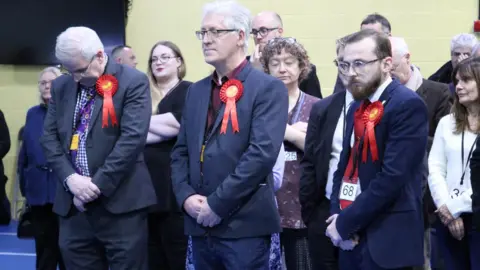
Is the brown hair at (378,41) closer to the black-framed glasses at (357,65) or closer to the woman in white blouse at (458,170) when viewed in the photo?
the black-framed glasses at (357,65)

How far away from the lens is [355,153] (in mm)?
2865

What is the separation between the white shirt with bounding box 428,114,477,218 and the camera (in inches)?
142

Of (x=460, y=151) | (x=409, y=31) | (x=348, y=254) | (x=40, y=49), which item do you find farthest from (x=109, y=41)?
(x=348, y=254)

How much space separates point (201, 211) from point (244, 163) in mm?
243

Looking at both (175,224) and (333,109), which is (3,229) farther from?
(333,109)

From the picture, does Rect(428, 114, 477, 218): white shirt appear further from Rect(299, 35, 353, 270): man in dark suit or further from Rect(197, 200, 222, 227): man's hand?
Rect(197, 200, 222, 227): man's hand

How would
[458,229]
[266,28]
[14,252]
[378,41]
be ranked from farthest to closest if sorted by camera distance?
[14,252], [266,28], [458,229], [378,41]

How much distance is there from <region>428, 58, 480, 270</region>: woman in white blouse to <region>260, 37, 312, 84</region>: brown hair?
0.72 m

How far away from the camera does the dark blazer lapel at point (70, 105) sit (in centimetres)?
374

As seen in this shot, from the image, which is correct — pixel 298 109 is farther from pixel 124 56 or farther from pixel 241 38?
pixel 124 56

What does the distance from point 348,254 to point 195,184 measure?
643mm

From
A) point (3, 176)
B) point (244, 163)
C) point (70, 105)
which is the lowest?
point (3, 176)

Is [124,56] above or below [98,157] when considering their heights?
above

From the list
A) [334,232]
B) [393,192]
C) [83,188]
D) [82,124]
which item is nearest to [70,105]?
[82,124]
